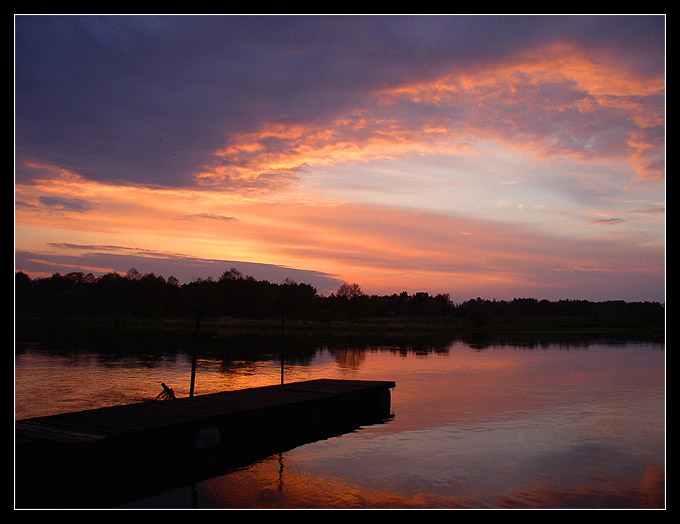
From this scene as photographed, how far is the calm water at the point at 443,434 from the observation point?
11422mm

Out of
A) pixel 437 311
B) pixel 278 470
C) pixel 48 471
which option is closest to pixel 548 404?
pixel 278 470

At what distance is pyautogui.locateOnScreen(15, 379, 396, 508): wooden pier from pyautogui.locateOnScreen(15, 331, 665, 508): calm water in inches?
36.0

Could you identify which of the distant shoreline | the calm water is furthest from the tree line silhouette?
the calm water

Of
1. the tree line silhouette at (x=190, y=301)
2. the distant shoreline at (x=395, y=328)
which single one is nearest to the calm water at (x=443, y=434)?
the distant shoreline at (x=395, y=328)

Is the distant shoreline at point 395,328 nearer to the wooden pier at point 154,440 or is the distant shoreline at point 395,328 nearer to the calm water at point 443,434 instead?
the calm water at point 443,434

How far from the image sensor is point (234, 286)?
133 meters

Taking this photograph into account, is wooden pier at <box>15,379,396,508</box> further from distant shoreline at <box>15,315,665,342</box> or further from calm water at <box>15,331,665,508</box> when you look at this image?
distant shoreline at <box>15,315,665,342</box>

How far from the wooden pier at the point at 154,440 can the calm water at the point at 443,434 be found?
91 cm

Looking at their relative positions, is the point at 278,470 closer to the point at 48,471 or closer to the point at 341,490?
the point at 341,490

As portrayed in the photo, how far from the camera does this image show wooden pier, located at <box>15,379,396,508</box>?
10.7 m
